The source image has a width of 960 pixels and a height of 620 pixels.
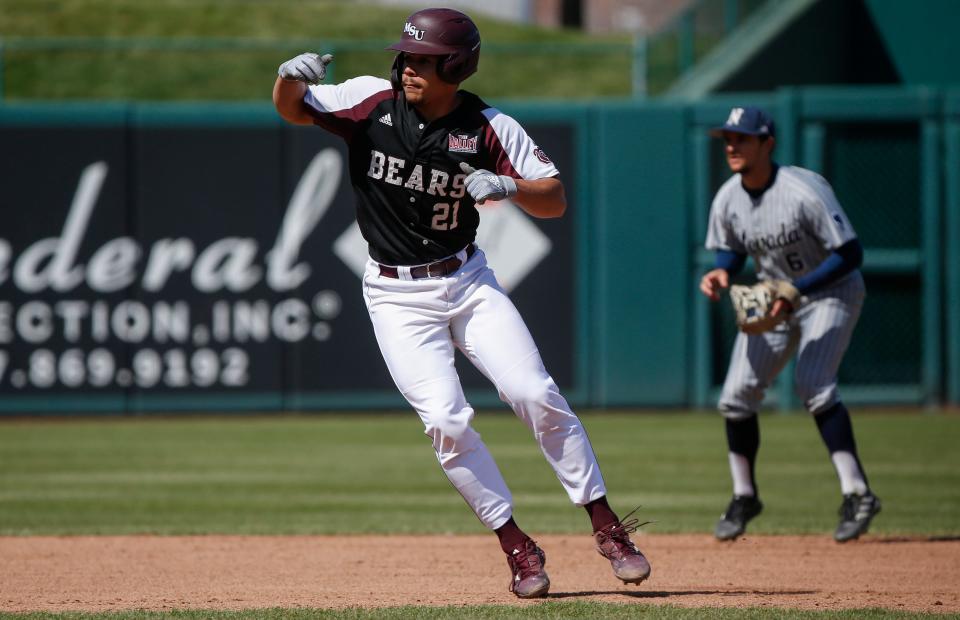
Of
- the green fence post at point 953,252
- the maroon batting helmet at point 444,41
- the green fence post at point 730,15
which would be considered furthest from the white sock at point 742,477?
the green fence post at point 730,15

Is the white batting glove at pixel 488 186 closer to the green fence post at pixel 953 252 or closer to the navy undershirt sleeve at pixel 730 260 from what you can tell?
the navy undershirt sleeve at pixel 730 260

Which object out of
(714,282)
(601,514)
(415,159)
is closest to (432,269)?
(415,159)

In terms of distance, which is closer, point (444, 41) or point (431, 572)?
point (444, 41)

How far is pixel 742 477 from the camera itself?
707cm

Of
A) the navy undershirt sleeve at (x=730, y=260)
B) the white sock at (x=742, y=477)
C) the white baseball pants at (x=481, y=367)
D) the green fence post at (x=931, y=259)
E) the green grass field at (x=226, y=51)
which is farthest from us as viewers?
the green grass field at (x=226, y=51)

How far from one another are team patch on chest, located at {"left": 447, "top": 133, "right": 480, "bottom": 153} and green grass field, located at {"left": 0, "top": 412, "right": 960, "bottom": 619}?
170 cm

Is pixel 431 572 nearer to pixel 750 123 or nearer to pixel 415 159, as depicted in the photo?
pixel 415 159

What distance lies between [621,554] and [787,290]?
218cm

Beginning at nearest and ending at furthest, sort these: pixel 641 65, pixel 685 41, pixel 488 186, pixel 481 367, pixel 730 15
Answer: pixel 488 186
pixel 481 367
pixel 641 65
pixel 685 41
pixel 730 15

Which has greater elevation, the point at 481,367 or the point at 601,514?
the point at 481,367

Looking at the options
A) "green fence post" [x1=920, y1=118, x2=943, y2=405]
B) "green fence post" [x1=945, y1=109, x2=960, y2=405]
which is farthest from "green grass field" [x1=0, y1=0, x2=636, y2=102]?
"green fence post" [x1=945, y1=109, x2=960, y2=405]

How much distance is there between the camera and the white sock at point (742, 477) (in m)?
7.04

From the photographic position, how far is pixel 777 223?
6.94 meters

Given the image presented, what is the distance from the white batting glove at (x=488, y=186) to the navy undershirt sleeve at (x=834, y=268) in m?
2.41
